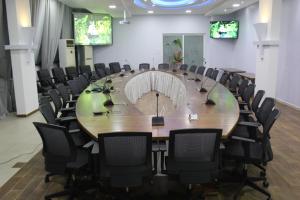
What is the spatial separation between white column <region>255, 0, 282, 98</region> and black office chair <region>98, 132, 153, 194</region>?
4.65m

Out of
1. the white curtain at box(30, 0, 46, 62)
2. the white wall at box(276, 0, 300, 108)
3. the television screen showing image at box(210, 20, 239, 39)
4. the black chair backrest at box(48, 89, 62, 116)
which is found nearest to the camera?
the black chair backrest at box(48, 89, 62, 116)

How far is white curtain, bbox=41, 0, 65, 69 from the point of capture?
787 centimetres

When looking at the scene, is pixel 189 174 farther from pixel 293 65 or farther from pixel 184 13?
pixel 184 13

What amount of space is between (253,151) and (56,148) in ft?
6.22

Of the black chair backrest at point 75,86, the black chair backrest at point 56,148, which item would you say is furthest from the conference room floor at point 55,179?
the black chair backrest at point 75,86

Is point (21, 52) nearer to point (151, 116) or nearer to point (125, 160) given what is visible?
point (151, 116)

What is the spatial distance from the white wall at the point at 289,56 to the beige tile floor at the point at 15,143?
586cm

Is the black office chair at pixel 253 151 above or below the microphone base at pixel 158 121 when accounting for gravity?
below

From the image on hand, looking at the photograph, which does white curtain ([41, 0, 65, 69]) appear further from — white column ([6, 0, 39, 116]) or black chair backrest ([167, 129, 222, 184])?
black chair backrest ([167, 129, 222, 184])

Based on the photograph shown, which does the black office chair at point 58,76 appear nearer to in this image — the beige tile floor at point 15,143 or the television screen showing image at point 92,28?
the beige tile floor at point 15,143

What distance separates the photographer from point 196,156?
7.44 ft

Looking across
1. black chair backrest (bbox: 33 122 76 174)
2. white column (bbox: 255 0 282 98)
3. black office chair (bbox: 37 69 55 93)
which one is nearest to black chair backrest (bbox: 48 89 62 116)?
black chair backrest (bbox: 33 122 76 174)

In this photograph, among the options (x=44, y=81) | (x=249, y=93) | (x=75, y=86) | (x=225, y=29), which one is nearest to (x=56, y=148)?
(x=75, y=86)

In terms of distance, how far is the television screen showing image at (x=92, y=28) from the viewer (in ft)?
32.3
